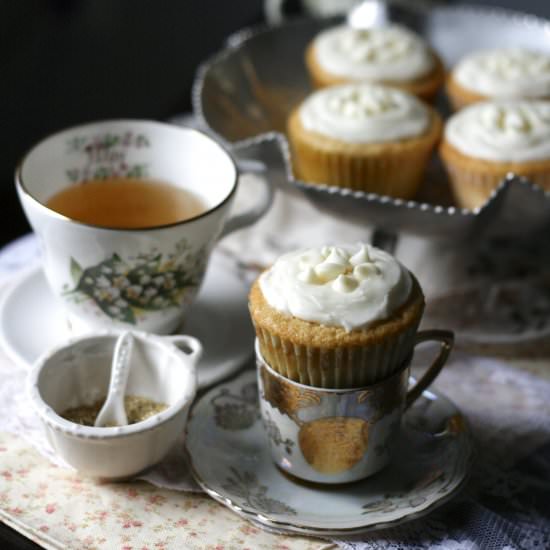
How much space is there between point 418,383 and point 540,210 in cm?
32

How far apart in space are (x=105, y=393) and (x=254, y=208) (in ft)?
1.08

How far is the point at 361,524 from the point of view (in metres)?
0.78

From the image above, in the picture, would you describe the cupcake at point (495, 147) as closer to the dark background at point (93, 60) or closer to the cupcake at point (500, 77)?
the cupcake at point (500, 77)

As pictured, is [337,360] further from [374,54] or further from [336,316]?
[374,54]

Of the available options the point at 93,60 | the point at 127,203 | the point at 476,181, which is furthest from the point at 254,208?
the point at 93,60

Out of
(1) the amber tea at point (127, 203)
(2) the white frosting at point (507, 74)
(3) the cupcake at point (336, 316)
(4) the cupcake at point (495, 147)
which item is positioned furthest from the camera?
(2) the white frosting at point (507, 74)

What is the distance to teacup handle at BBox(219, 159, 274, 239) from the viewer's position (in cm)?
107

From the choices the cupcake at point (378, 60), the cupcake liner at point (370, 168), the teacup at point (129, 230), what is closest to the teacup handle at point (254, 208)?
the teacup at point (129, 230)

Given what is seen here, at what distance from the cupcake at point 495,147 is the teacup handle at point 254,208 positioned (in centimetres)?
28

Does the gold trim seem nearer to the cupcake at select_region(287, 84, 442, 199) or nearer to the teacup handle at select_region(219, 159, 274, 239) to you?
the teacup handle at select_region(219, 159, 274, 239)

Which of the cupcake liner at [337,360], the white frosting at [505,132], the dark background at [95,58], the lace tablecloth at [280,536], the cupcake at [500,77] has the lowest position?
the dark background at [95,58]

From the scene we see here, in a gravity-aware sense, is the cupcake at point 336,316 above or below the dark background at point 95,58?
above

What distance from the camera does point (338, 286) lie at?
77 centimetres

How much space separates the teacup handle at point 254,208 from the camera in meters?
1.07
